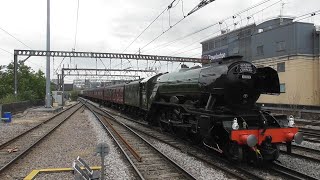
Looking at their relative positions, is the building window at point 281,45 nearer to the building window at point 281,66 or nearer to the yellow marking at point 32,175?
the building window at point 281,66

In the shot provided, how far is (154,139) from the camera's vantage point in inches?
558

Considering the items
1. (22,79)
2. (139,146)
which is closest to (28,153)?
(139,146)

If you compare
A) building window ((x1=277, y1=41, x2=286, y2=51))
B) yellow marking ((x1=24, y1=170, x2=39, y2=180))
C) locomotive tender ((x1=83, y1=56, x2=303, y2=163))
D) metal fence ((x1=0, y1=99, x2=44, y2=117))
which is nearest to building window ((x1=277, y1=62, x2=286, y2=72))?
building window ((x1=277, y1=41, x2=286, y2=51))

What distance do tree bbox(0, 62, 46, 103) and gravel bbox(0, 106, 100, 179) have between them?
2477 centimetres

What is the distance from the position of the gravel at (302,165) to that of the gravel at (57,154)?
17.2 feet

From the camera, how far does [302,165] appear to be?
9.12 metres

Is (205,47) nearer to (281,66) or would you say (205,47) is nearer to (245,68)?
(281,66)

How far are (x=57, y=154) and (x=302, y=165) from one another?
289 inches

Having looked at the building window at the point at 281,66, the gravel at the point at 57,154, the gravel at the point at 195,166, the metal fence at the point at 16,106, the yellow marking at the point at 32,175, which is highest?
the building window at the point at 281,66

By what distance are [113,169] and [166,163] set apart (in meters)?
1.56

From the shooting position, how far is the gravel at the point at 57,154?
8.82 metres

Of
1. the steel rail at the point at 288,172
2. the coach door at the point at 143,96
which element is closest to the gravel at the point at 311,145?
the steel rail at the point at 288,172

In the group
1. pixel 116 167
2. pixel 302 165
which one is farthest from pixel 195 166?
pixel 302 165

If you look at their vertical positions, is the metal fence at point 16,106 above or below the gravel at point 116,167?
above
